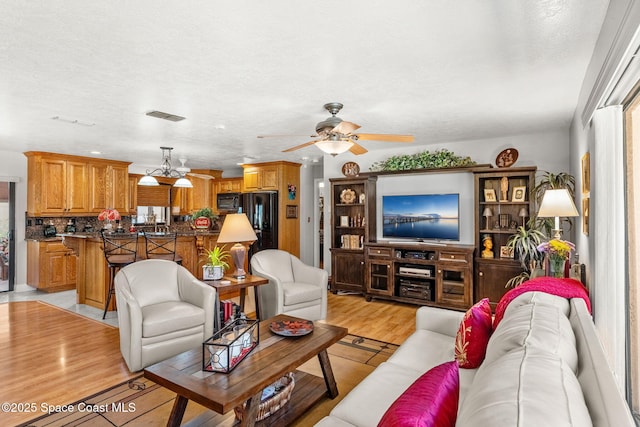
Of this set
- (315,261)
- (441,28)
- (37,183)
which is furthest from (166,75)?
(315,261)

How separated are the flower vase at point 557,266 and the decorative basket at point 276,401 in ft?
7.60

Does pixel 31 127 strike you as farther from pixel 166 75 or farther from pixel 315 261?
pixel 315 261

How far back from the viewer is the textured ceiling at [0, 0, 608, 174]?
184 cm

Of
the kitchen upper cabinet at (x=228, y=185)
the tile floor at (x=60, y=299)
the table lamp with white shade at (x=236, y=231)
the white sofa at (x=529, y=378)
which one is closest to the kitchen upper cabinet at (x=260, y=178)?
the kitchen upper cabinet at (x=228, y=185)

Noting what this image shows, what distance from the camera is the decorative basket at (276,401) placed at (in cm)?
207

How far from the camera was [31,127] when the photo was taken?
4.18 m

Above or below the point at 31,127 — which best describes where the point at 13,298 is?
below

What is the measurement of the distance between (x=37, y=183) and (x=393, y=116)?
5842mm

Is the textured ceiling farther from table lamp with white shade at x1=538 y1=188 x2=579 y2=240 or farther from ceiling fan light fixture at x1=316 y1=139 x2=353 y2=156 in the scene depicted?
table lamp with white shade at x1=538 y1=188 x2=579 y2=240

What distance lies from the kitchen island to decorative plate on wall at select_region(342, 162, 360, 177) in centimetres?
235

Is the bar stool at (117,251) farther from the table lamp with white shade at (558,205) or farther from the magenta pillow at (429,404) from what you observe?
the table lamp with white shade at (558,205)

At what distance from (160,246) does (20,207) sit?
316 centimetres

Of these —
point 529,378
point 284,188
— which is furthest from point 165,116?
point 529,378

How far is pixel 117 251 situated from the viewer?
16.1 ft
